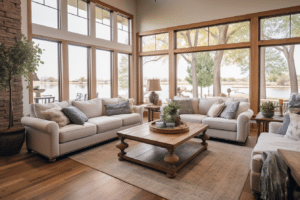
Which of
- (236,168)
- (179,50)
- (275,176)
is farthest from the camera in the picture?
(179,50)

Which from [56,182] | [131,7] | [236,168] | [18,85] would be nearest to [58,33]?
[18,85]

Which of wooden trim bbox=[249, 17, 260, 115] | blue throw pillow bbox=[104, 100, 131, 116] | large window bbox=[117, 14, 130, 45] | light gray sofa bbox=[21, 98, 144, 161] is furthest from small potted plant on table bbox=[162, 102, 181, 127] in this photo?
large window bbox=[117, 14, 130, 45]

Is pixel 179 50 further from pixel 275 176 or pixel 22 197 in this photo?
pixel 22 197

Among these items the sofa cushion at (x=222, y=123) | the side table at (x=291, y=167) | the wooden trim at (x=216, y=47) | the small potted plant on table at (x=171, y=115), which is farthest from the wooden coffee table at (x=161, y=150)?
the wooden trim at (x=216, y=47)

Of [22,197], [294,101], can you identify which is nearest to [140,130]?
[22,197]

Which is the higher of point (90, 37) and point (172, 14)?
point (172, 14)

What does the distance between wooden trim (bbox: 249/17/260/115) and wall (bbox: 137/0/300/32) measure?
415mm

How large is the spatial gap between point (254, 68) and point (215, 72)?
1017 mm

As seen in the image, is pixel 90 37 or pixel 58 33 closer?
pixel 58 33

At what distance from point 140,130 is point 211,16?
13.7ft

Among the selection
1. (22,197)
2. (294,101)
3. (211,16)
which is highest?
(211,16)

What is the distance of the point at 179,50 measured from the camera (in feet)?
20.7

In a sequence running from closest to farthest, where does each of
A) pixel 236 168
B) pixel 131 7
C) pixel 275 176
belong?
pixel 275 176, pixel 236 168, pixel 131 7

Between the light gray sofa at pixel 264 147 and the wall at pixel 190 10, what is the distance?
11.0 ft
